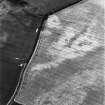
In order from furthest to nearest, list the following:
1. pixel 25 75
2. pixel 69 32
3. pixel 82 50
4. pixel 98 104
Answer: pixel 69 32 < pixel 82 50 < pixel 25 75 < pixel 98 104

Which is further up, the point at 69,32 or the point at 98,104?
the point at 69,32

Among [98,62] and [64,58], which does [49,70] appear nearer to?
[64,58]

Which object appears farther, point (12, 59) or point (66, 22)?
point (66, 22)

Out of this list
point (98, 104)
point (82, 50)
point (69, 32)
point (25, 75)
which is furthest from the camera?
point (69, 32)

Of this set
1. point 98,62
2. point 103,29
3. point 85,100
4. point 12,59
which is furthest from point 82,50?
point 12,59

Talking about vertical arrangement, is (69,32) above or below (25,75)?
above

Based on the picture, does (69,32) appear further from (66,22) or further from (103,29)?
(103,29)

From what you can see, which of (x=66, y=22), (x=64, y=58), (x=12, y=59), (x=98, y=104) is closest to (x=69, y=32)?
(x=66, y=22)

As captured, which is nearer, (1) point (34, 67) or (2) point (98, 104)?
(2) point (98, 104)

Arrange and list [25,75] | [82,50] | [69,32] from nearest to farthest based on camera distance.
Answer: [25,75] → [82,50] → [69,32]
